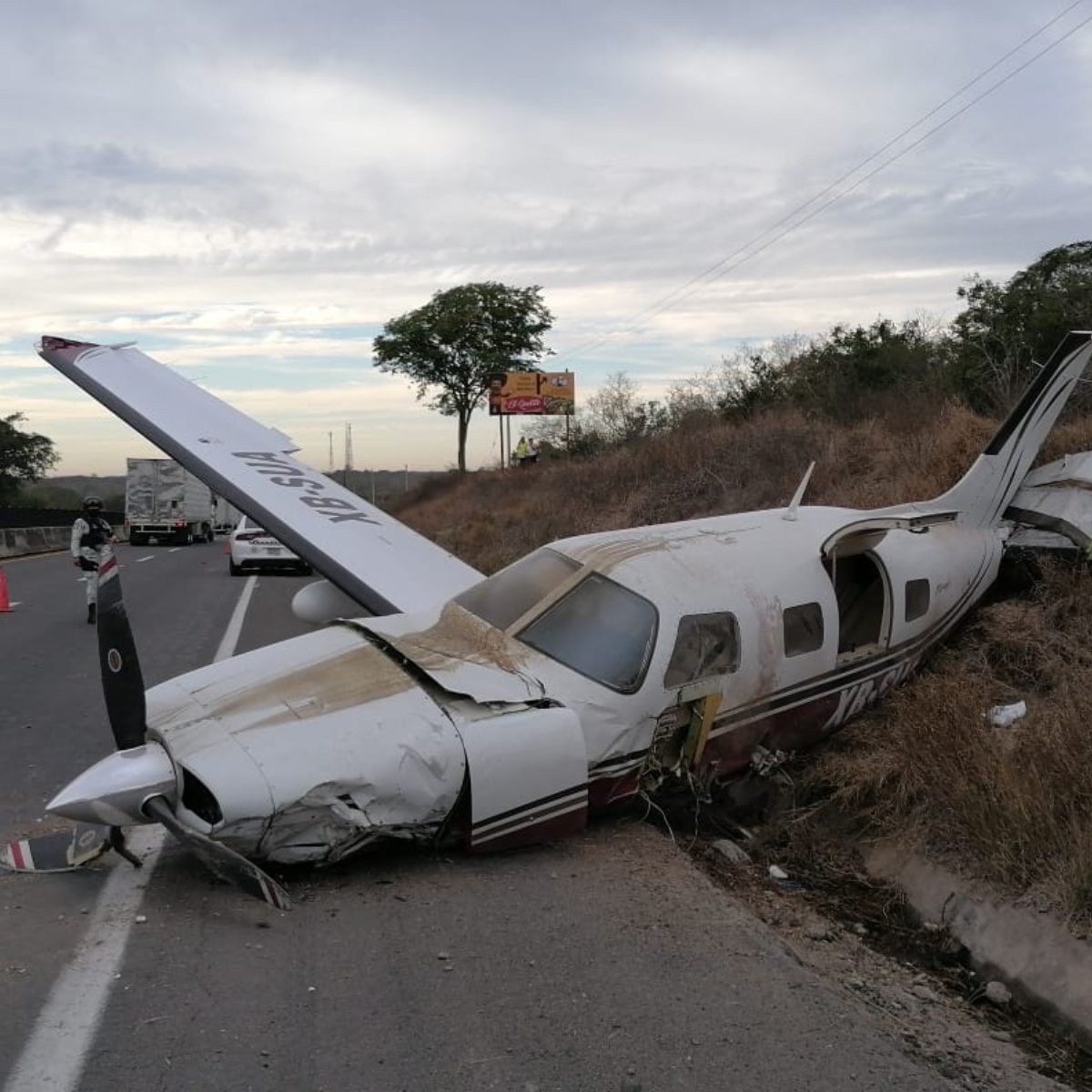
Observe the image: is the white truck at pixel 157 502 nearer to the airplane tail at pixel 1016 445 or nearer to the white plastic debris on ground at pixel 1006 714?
the airplane tail at pixel 1016 445

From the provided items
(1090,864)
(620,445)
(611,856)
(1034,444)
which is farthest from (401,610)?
(620,445)

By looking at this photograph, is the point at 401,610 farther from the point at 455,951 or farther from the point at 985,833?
the point at 985,833

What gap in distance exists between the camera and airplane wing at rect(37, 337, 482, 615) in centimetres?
908

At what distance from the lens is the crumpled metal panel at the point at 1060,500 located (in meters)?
10.0

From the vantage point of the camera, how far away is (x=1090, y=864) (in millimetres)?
4715

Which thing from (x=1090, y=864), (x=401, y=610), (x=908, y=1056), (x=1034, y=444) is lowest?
(x=908, y=1056)

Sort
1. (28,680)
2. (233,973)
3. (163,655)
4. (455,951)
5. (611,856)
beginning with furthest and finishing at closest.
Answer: (163,655) < (28,680) < (611,856) < (455,951) < (233,973)

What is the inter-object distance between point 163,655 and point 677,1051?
382 inches

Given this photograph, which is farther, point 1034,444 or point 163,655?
point 163,655

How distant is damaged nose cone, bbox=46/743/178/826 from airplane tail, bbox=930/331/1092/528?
24.2 feet

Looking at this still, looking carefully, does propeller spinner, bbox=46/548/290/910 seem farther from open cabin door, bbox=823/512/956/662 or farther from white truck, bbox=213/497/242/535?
white truck, bbox=213/497/242/535

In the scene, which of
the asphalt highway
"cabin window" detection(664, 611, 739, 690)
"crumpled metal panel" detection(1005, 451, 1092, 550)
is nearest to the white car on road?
"crumpled metal panel" detection(1005, 451, 1092, 550)

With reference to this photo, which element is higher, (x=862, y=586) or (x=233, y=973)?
(x=862, y=586)

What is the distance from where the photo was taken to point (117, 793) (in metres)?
4.73
